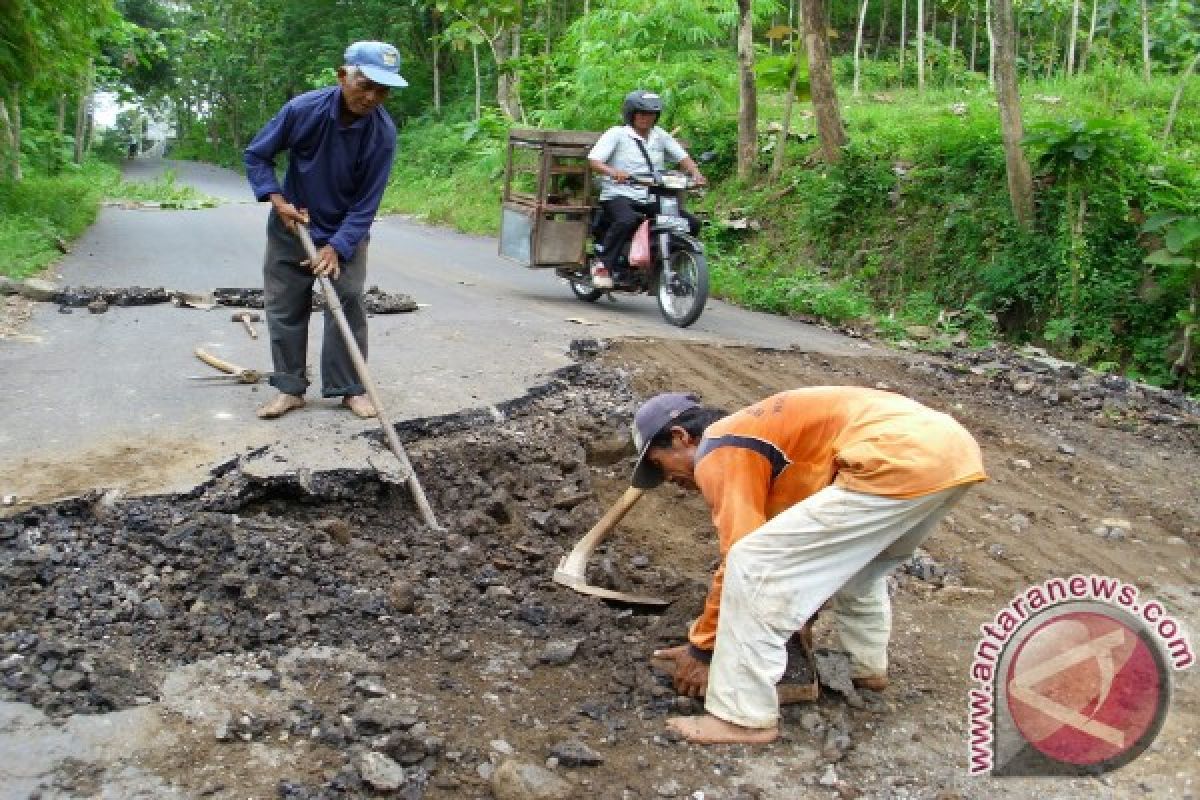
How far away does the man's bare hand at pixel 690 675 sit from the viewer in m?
3.41

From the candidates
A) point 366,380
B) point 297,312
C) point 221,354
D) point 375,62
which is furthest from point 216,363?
point 375,62

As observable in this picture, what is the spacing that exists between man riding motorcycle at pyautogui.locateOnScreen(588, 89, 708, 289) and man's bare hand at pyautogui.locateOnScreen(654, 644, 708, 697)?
19.4ft

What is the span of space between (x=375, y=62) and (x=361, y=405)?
1.65 metres

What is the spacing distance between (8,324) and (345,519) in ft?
12.4

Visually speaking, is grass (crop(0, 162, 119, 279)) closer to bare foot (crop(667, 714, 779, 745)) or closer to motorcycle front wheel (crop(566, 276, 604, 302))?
motorcycle front wheel (crop(566, 276, 604, 302))

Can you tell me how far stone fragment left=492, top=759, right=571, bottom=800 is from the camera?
2922mm

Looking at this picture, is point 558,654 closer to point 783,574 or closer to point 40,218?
point 783,574

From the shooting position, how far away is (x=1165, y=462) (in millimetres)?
6441

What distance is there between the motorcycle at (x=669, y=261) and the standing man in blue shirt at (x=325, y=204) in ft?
11.5

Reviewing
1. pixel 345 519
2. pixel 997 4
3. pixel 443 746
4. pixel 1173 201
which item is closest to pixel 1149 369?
pixel 1173 201

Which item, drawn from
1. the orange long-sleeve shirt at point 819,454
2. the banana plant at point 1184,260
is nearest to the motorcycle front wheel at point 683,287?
the banana plant at point 1184,260

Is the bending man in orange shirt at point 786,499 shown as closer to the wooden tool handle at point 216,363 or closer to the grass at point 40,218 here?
the wooden tool handle at point 216,363

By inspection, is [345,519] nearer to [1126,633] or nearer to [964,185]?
[1126,633]

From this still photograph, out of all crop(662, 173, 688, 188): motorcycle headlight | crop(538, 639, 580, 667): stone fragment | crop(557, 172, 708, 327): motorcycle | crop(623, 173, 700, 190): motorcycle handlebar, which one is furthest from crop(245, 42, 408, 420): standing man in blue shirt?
crop(662, 173, 688, 188): motorcycle headlight
